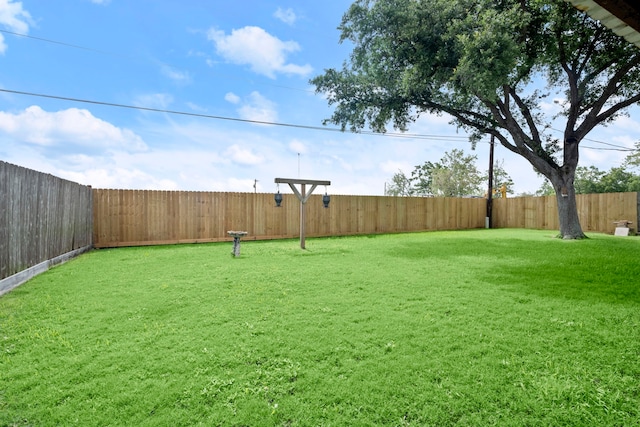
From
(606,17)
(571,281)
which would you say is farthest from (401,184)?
(606,17)

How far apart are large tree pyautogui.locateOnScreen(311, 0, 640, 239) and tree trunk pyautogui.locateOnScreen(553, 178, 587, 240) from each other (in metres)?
0.03

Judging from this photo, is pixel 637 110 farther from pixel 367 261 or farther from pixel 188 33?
pixel 188 33

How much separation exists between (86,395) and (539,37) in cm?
1270

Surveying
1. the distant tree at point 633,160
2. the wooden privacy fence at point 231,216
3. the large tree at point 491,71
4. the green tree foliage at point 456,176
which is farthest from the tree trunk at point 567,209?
the distant tree at point 633,160

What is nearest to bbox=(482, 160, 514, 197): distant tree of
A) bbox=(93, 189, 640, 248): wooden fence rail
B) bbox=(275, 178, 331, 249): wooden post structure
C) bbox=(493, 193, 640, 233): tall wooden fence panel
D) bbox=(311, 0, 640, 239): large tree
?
bbox=(493, 193, 640, 233): tall wooden fence panel

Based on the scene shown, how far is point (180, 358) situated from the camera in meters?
2.20

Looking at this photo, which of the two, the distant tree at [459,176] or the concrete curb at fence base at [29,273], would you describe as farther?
the distant tree at [459,176]

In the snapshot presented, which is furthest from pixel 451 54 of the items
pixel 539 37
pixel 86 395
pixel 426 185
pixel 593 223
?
pixel 426 185

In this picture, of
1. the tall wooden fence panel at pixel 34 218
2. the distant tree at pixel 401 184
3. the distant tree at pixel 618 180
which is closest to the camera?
the tall wooden fence panel at pixel 34 218

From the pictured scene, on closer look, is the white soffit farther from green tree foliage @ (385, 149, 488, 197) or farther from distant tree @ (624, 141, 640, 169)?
distant tree @ (624, 141, 640, 169)

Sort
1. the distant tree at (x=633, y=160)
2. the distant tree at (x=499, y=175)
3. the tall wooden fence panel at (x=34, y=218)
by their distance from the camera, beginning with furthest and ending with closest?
1. the distant tree at (x=499, y=175)
2. the distant tree at (x=633, y=160)
3. the tall wooden fence panel at (x=34, y=218)

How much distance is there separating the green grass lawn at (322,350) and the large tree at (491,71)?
20.3 feet

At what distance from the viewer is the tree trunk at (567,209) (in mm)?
9680

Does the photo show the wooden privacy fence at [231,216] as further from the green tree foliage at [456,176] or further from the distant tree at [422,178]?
the distant tree at [422,178]
